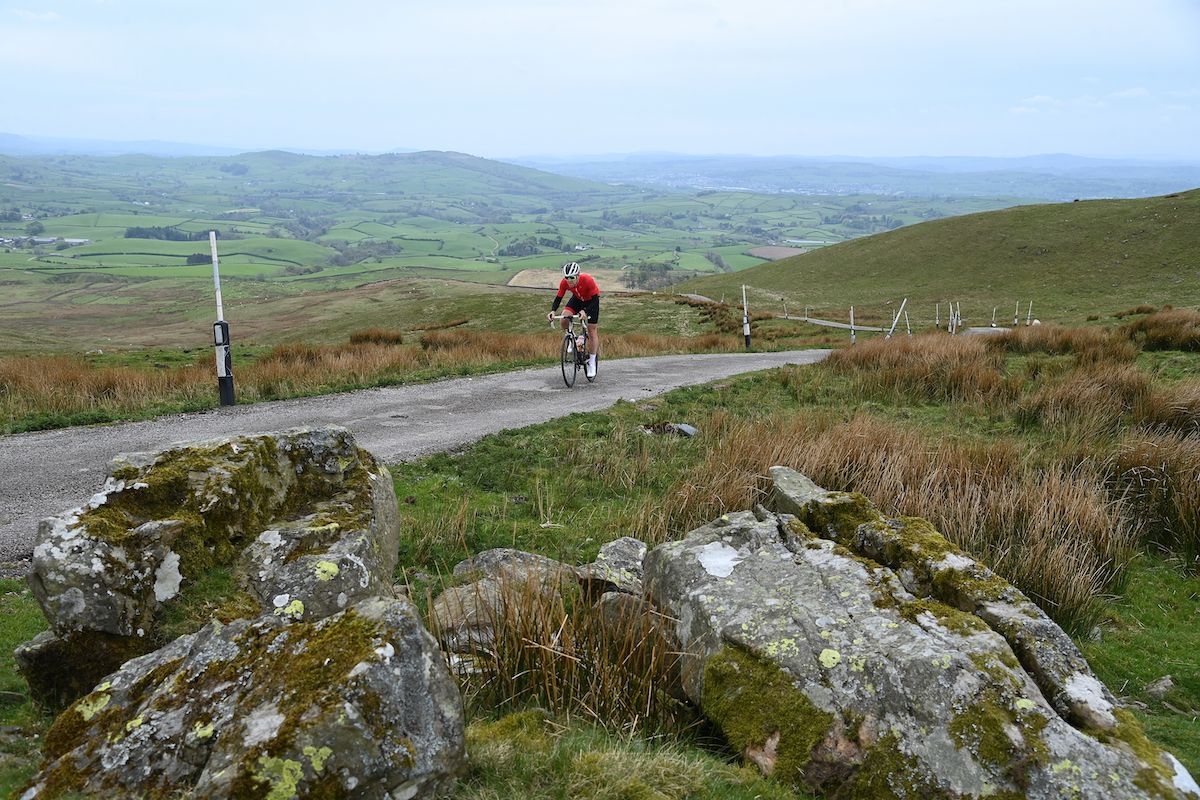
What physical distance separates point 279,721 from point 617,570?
137 inches

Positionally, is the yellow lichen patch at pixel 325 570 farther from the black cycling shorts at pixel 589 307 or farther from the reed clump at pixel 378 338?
the reed clump at pixel 378 338

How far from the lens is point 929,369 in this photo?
1627 centimetres

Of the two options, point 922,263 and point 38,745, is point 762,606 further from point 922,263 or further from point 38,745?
point 922,263

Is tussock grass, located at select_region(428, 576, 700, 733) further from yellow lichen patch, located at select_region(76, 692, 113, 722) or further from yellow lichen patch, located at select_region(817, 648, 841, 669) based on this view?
yellow lichen patch, located at select_region(76, 692, 113, 722)

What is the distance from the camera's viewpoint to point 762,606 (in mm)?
4879

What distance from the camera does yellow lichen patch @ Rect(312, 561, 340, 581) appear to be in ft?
16.2

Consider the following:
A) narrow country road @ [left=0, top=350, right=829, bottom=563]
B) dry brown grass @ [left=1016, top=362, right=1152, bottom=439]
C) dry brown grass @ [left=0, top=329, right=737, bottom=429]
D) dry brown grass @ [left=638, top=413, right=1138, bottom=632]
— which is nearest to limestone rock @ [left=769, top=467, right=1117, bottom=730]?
dry brown grass @ [left=638, top=413, right=1138, bottom=632]

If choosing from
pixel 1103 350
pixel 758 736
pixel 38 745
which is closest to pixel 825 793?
pixel 758 736

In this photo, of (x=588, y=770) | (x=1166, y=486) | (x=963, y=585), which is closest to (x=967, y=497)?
(x=1166, y=486)

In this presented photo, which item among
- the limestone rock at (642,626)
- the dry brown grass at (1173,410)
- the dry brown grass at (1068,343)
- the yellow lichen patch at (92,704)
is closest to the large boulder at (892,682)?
the limestone rock at (642,626)

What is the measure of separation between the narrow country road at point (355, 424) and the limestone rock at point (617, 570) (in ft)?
11.0

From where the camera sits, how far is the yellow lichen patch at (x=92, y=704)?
367cm

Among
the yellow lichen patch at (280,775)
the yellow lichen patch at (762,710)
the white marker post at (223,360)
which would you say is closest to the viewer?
the yellow lichen patch at (280,775)

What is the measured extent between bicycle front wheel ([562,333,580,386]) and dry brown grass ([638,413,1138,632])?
5.79 metres
